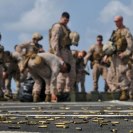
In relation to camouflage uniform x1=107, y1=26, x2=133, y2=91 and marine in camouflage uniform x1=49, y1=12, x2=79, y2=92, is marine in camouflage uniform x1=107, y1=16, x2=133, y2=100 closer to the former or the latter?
camouflage uniform x1=107, y1=26, x2=133, y2=91

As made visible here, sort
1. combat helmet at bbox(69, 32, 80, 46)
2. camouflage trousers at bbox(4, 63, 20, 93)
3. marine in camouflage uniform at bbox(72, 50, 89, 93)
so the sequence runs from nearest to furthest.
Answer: combat helmet at bbox(69, 32, 80, 46), marine in camouflage uniform at bbox(72, 50, 89, 93), camouflage trousers at bbox(4, 63, 20, 93)

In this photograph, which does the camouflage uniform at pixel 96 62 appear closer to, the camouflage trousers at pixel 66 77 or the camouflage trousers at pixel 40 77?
the camouflage trousers at pixel 66 77

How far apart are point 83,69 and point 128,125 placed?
17605mm

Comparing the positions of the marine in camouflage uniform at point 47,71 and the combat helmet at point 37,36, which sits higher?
the combat helmet at point 37,36

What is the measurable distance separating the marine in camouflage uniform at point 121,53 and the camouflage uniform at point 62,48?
49.8 inches

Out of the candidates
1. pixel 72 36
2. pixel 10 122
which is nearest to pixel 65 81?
pixel 72 36

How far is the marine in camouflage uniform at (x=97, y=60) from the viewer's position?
73.5ft

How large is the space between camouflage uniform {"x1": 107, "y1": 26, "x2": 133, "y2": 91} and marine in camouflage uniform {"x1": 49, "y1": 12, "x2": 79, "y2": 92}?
4.13ft

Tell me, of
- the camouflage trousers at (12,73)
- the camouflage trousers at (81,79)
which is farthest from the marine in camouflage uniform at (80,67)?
the camouflage trousers at (12,73)

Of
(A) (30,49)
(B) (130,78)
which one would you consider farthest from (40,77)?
(B) (130,78)

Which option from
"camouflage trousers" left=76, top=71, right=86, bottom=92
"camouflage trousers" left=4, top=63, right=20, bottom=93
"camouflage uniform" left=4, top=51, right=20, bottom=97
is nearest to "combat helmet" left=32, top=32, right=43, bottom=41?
"camouflage uniform" left=4, top=51, right=20, bottom=97

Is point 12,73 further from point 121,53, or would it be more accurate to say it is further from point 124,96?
point 124,96

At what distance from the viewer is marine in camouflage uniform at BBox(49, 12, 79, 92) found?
1830 centimetres

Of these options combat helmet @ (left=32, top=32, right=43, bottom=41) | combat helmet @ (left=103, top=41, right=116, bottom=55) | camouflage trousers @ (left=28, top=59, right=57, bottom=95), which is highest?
combat helmet @ (left=32, top=32, right=43, bottom=41)
